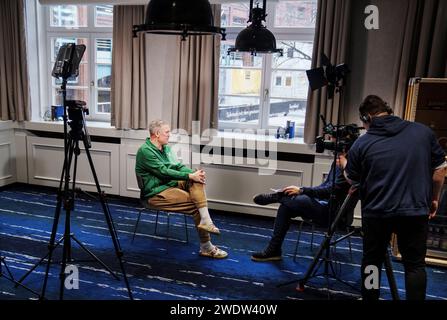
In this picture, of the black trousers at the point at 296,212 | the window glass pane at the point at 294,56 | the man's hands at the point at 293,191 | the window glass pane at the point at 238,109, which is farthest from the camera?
the window glass pane at the point at 238,109

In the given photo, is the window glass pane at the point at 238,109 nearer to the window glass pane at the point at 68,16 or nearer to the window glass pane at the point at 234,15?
the window glass pane at the point at 234,15

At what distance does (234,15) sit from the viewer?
443 centimetres

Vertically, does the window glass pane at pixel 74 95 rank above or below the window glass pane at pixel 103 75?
below

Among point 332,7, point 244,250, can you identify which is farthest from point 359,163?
point 332,7

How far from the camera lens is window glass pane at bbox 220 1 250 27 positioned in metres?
4.40

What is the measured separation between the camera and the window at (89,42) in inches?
192

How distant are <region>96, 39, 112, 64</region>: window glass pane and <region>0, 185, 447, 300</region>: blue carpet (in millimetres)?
1692

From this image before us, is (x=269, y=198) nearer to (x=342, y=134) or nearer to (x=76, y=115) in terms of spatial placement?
(x=342, y=134)

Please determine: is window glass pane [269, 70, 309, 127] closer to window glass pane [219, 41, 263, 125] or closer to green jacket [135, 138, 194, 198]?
window glass pane [219, 41, 263, 125]

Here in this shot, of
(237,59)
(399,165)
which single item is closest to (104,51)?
(237,59)

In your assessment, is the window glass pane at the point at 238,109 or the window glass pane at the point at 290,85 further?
the window glass pane at the point at 238,109

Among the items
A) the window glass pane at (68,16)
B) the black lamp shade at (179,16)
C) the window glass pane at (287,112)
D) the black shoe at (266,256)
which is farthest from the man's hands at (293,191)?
the window glass pane at (68,16)

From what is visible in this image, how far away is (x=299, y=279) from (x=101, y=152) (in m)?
2.74

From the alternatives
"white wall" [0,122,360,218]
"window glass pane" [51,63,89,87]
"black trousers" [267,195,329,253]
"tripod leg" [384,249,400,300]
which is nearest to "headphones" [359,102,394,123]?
"tripod leg" [384,249,400,300]
